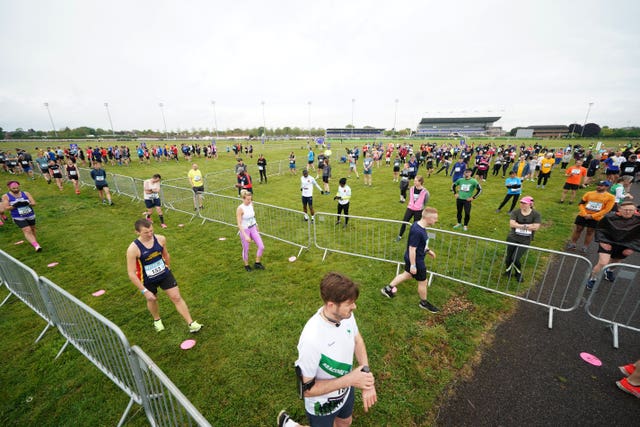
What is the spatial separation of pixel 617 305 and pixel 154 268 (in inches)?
335

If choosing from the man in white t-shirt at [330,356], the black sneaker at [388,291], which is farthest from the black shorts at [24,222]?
the black sneaker at [388,291]

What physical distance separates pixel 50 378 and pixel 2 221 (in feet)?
32.1

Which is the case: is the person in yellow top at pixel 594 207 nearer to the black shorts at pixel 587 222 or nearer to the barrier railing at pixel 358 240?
the black shorts at pixel 587 222

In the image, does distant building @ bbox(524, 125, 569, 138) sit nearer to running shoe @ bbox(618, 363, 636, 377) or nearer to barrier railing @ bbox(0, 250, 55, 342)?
running shoe @ bbox(618, 363, 636, 377)

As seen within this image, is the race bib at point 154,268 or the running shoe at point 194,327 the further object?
the running shoe at point 194,327

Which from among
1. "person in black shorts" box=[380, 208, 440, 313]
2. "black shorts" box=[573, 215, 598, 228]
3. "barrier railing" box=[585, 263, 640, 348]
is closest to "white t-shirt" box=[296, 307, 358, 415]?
"person in black shorts" box=[380, 208, 440, 313]

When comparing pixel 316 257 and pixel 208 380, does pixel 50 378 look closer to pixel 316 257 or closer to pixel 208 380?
pixel 208 380

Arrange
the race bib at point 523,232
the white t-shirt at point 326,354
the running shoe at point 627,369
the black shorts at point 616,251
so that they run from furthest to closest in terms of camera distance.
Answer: the race bib at point 523,232 → the black shorts at point 616,251 → the running shoe at point 627,369 → the white t-shirt at point 326,354

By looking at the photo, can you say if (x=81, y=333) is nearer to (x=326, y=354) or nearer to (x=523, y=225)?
(x=326, y=354)

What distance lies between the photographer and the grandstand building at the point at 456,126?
103m

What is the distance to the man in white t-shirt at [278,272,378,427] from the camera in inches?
75.4

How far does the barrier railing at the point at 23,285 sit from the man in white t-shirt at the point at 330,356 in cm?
461

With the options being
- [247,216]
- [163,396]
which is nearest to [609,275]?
[247,216]

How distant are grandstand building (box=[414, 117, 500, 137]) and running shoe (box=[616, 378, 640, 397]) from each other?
108 m
